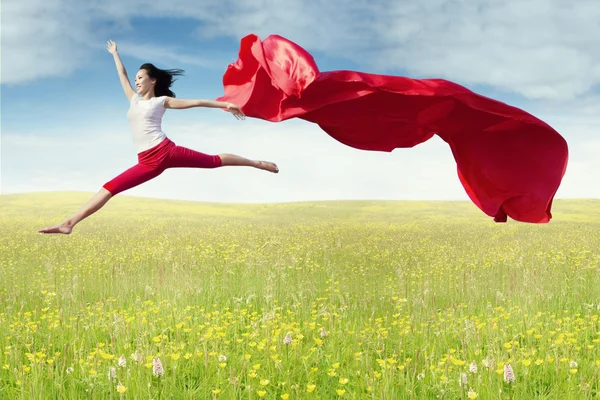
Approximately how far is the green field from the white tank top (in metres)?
1.48

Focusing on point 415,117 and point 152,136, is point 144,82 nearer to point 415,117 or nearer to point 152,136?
point 152,136

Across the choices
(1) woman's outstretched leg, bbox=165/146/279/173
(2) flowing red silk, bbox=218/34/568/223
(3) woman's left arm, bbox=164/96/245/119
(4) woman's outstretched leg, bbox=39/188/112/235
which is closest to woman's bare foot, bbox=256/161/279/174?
(1) woman's outstretched leg, bbox=165/146/279/173

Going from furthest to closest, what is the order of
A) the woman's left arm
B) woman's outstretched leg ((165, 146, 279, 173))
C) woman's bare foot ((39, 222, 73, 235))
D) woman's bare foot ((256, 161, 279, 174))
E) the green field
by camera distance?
the green field < woman's bare foot ((39, 222, 73, 235)) < woman's bare foot ((256, 161, 279, 174)) < woman's outstretched leg ((165, 146, 279, 173)) < the woman's left arm

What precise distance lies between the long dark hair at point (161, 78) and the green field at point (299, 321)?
1730mm

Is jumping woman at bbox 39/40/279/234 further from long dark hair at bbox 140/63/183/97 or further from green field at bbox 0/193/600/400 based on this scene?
green field at bbox 0/193/600/400

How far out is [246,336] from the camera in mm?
5312

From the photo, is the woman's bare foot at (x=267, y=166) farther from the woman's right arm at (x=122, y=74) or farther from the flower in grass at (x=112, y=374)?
the flower in grass at (x=112, y=374)

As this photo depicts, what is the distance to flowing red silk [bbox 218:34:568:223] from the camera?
3.41 meters

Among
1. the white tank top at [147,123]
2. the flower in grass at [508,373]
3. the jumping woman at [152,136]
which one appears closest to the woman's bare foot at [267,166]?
the jumping woman at [152,136]

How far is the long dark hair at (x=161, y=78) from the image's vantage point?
315 cm

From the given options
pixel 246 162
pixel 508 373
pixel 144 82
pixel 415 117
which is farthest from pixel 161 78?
pixel 508 373

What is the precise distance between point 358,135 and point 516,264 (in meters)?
5.90

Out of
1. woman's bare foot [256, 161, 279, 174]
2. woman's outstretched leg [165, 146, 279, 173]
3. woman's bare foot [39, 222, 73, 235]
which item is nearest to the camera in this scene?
woman's outstretched leg [165, 146, 279, 173]

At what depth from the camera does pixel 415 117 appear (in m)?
4.33
